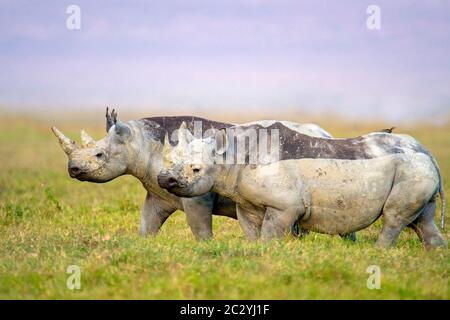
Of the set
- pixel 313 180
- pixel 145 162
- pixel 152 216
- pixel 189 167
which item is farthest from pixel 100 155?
pixel 313 180

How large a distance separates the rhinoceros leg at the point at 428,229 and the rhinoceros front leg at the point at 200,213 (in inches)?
103

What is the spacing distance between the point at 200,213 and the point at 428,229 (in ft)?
9.45

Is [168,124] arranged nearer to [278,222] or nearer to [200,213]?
[200,213]

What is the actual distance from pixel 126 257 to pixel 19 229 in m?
4.22

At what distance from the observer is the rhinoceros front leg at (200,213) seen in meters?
11.7

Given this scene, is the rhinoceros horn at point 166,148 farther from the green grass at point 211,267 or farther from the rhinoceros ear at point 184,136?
the green grass at point 211,267

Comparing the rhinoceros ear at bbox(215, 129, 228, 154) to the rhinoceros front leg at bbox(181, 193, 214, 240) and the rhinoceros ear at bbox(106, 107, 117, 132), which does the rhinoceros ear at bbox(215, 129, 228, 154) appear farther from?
the rhinoceros ear at bbox(106, 107, 117, 132)

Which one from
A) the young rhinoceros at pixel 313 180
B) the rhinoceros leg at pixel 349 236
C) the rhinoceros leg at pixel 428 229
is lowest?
the rhinoceros leg at pixel 349 236

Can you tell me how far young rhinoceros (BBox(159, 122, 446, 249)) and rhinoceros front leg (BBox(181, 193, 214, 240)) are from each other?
1.79ft

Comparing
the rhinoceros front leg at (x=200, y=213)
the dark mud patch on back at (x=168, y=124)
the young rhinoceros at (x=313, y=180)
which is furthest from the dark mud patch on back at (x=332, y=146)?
the rhinoceros front leg at (x=200, y=213)
